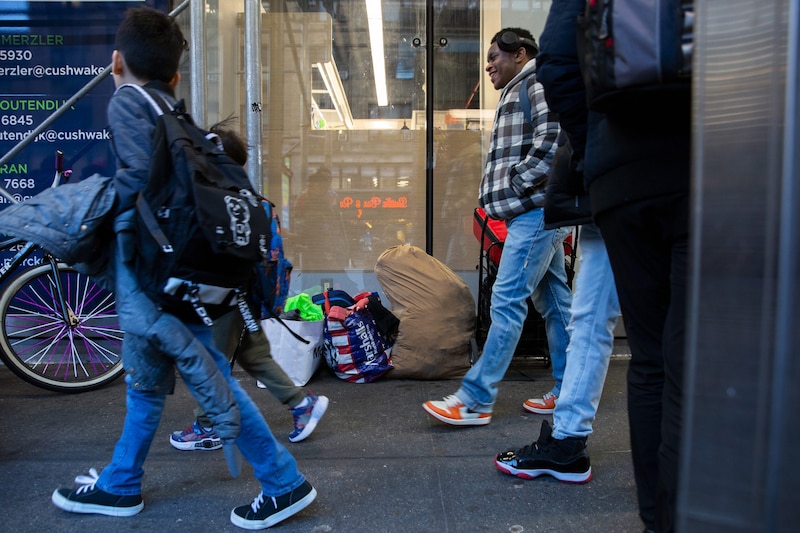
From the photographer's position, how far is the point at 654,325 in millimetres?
1703

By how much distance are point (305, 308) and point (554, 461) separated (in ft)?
7.20

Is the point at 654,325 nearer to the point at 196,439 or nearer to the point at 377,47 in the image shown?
the point at 196,439

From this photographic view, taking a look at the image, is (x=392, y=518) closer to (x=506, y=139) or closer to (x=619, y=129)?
(x=619, y=129)

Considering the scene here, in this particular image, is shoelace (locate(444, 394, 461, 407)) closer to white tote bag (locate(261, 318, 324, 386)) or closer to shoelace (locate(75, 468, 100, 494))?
white tote bag (locate(261, 318, 324, 386))

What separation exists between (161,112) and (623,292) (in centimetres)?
156

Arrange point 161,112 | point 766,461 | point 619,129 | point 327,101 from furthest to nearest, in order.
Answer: point 327,101 < point 161,112 < point 619,129 < point 766,461

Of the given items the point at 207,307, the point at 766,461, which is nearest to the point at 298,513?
the point at 207,307

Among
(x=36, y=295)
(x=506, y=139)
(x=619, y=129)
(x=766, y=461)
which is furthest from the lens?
(x=36, y=295)

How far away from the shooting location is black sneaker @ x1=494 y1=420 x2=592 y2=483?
264 cm

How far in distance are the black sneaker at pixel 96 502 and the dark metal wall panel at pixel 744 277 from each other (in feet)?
6.90

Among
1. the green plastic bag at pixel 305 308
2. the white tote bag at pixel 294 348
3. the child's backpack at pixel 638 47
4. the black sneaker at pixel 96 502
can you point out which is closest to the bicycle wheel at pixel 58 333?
the white tote bag at pixel 294 348

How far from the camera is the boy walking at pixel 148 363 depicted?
2180 mm

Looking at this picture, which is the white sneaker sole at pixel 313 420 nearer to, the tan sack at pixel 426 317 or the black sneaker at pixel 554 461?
the black sneaker at pixel 554 461

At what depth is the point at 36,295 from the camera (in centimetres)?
426
